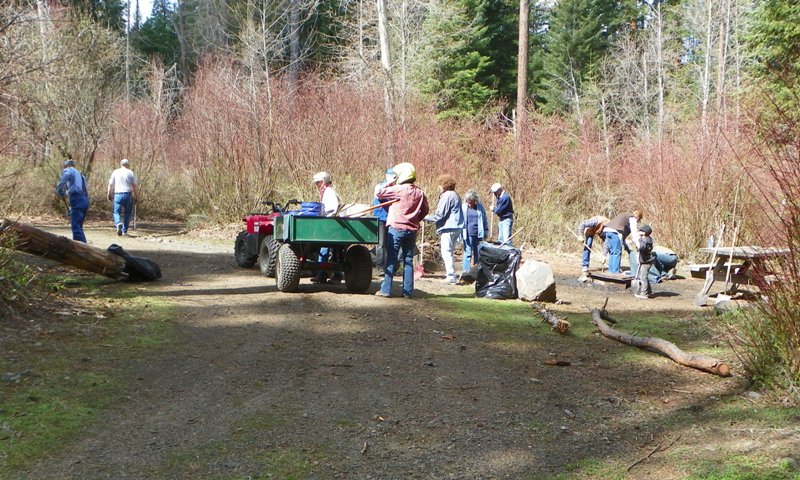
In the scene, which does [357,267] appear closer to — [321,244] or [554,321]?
[321,244]

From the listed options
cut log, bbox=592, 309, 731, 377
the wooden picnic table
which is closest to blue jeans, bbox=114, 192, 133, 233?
cut log, bbox=592, 309, 731, 377

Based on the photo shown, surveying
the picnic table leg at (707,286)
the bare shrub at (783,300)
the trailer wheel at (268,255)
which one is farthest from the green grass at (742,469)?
the trailer wheel at (268,255)

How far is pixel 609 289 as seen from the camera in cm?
1289

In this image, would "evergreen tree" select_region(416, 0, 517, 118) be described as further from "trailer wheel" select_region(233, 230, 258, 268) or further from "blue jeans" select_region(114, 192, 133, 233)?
"trailer wheel" select_region(233, 230, 258, 268)

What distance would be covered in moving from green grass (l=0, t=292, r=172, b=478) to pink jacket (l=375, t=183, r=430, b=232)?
327 cm

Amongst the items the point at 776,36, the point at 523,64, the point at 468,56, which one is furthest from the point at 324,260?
the point at 468,56

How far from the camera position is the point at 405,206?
32.0ft

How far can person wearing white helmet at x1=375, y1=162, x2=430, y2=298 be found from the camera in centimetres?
975

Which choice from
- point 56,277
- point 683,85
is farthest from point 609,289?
point 683,85

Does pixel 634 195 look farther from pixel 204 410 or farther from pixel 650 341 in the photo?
pixel 204 410

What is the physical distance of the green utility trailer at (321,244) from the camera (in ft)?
31.3

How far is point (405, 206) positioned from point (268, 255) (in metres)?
2.74

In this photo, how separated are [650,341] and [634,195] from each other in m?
11.9

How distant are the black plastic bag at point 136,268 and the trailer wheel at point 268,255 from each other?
5.42ft
